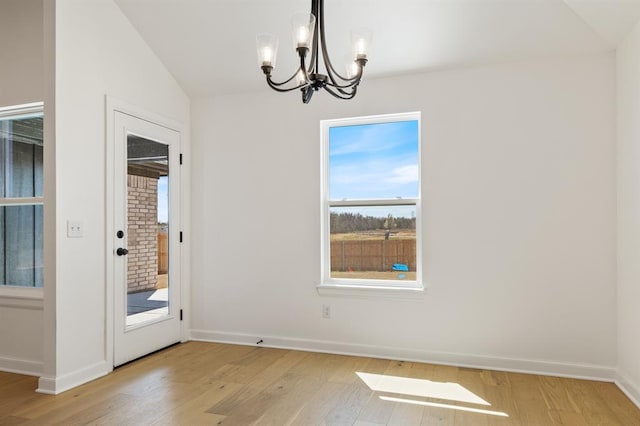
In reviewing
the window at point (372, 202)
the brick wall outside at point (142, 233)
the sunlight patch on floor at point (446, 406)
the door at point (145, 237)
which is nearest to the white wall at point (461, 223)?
the window at point (372, 202)

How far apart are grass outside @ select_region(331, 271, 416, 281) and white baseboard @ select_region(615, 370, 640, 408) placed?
62.5 inches

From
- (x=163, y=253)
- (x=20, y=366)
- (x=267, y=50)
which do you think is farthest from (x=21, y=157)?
(x=267, y=50)

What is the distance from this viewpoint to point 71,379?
3.02 m

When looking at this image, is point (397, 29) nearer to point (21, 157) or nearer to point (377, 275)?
point (377, 275)

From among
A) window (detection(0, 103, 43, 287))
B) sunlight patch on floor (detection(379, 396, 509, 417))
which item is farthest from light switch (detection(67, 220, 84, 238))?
sunlight patch on floor (detection(379, 396, 509, 417))

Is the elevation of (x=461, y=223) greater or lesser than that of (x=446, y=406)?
greater

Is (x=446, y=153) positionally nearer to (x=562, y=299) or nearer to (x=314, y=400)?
(x=562, y=299)

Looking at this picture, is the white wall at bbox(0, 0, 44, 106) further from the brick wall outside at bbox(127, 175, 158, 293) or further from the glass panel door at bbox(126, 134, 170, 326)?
the brick wall outside at bbox(127, 175, 158, 293)

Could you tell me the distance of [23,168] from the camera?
3.54 metres

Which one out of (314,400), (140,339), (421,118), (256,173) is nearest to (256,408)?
(314,400)

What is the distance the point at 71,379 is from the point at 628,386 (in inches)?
150

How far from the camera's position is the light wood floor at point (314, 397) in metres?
2.55

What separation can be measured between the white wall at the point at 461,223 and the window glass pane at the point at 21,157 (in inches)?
56.2

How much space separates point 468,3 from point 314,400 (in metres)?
2.95
